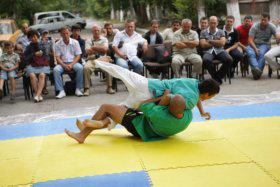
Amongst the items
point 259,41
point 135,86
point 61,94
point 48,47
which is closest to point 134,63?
point 61,94

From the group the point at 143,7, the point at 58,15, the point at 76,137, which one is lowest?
the point at 76,137

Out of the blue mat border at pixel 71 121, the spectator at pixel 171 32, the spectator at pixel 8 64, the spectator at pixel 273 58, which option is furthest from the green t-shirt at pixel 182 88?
the spectator at pixel 171 32

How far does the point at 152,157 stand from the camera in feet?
18.0

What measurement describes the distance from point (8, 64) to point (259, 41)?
611 cm

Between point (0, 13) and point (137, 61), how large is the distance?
26.5 m

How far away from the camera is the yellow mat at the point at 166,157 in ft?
16.0

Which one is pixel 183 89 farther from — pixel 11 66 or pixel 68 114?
pixel 11 66

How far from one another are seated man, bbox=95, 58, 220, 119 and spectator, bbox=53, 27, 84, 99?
155 inches

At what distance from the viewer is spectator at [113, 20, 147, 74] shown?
411 inches

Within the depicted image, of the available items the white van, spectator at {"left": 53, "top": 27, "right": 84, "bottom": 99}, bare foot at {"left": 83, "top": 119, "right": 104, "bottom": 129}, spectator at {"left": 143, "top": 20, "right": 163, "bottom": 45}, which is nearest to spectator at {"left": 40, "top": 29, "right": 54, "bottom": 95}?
spectator at {"left": 53, "top": 27, "right": 84, "bottom": 99}

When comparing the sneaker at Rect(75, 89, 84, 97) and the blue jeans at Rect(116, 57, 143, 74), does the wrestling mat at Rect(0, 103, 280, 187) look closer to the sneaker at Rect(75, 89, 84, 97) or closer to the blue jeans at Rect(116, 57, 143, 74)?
the sneaker at Rect(75, 89, 84, 97)

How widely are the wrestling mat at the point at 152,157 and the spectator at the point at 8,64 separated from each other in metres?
3.16

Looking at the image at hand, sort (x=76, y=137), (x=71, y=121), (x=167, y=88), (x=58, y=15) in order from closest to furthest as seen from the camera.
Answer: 1. (x=167, y=88)
2. (x=76, y=137)
3. (x=71, y=121)
4. (x=58, y=15)

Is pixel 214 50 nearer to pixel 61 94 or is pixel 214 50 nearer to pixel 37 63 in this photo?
pixel 61 94
